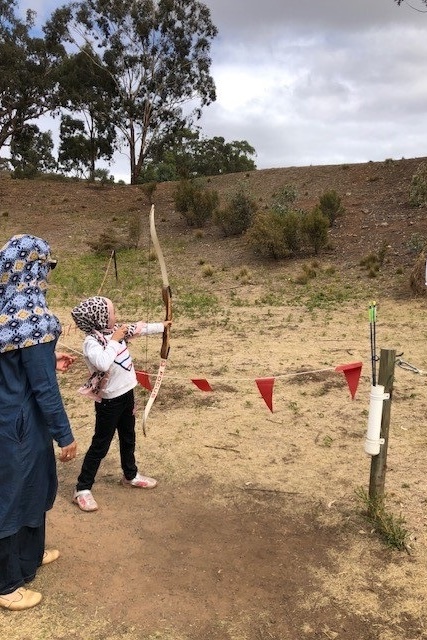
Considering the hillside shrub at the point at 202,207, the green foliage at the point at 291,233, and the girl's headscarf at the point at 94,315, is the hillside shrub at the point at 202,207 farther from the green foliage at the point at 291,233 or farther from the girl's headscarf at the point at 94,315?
the girl's headscarf at the point at 94,315

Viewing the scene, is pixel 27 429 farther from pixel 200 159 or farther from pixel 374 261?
pixel 200 159

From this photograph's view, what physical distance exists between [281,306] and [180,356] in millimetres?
3769

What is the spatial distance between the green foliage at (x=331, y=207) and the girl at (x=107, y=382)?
14.3 m

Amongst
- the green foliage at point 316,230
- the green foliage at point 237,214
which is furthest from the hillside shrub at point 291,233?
the green foliage at point 237,214

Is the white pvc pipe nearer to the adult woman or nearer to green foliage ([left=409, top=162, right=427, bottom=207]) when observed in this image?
the adult woman

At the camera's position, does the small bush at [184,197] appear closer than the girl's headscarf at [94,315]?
No

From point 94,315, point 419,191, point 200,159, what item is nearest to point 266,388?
point 94,315

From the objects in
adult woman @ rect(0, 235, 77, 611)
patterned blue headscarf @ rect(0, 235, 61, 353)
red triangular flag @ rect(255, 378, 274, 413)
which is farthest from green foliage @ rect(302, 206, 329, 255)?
patterned blue headscarf @ rect(0, 235, 61, 353)

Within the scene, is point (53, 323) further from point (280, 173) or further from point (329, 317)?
point (280, 173)

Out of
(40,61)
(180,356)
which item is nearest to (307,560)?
(180,356)

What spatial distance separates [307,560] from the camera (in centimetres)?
336

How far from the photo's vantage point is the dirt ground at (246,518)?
9.48ft

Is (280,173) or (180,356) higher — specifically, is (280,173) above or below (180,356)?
above

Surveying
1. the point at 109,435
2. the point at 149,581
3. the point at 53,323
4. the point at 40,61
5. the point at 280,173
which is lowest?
the point at 149,581
